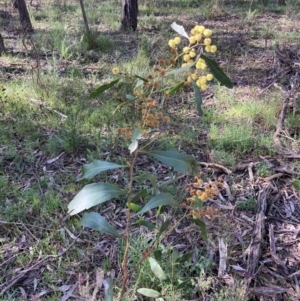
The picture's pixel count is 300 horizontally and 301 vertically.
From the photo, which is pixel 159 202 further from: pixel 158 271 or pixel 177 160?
pixel 158 271

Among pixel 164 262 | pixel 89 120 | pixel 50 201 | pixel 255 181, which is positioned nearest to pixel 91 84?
pixel 89 120

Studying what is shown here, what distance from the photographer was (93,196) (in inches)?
48.8

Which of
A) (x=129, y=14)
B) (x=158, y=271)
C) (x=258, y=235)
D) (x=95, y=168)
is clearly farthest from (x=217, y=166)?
(x=129, y=14)

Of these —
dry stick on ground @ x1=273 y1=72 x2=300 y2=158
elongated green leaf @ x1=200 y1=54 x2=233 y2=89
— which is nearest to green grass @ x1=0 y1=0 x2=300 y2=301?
dry stick on ground @ x1=273 y1=72 x2=300 y2=158

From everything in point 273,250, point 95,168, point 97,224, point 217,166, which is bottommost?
point 273,250

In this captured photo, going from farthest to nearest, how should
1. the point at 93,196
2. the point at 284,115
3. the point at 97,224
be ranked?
the point at 284,115 → the point at 97,224 → the point at 93,196

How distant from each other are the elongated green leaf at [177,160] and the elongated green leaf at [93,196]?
7.6 inches

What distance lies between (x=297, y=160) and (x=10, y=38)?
5298mm

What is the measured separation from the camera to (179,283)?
5.35 ft

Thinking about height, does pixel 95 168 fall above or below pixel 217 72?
below

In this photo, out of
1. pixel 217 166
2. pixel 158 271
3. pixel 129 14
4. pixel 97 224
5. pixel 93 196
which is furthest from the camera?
pixel 129 14

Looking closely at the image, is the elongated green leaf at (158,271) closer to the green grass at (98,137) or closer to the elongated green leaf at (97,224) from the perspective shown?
the green grass at (98,137)

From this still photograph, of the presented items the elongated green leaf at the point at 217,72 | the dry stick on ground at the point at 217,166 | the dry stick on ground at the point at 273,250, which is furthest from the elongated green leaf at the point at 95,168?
the dry stick on ground at the point at 217,166

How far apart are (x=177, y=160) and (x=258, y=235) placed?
102cm
